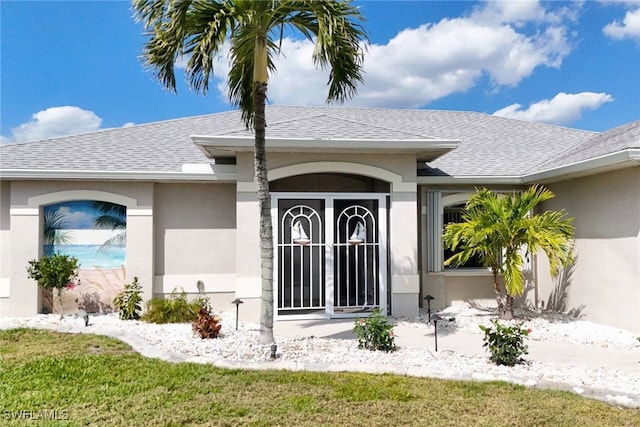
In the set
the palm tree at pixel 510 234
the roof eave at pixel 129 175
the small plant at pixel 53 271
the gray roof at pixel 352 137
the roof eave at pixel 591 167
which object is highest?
the gray roof at pixel 352 137

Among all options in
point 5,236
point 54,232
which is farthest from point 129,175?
point 5,236

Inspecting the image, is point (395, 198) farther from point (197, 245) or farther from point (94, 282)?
point (94, 282)

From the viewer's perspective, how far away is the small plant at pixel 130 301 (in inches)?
399

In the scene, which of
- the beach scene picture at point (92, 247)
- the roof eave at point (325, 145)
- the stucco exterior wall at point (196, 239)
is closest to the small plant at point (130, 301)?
the beach scene picture at point (92, 247)

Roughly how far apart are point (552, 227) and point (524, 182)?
273cm

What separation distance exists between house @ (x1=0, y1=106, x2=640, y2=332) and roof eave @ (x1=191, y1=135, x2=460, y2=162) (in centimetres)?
3

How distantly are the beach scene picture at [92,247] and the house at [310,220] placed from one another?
4cm

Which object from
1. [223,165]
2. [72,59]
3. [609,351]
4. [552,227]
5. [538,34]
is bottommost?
[609,351]

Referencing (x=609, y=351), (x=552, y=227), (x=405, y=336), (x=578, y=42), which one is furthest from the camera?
(x=578, y=42)

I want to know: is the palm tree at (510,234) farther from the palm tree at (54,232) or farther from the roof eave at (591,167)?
the palm tree at (54,232)

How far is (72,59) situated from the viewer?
14.8 meters

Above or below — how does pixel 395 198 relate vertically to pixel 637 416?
above

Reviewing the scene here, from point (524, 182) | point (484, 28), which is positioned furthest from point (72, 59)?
point (524, 182)

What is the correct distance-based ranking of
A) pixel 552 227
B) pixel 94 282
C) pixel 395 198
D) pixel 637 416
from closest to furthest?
1. pixel 637 416
2. pixel 552 227
3. pixel 395 198
4. pixel 94 282
